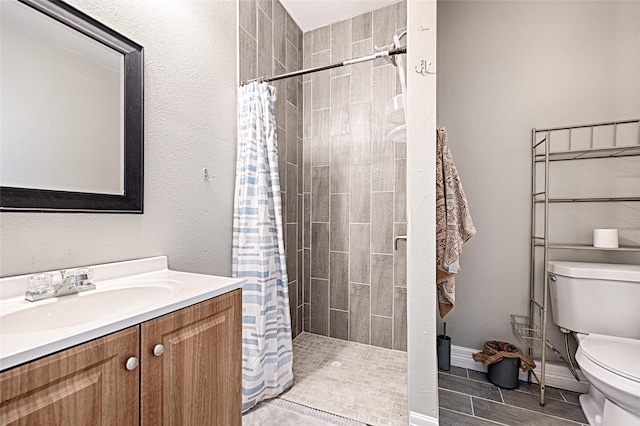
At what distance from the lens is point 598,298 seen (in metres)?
1.55

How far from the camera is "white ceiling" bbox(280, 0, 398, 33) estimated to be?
2182mm

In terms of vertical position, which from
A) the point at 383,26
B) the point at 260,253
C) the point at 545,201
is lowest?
the point at 260,253

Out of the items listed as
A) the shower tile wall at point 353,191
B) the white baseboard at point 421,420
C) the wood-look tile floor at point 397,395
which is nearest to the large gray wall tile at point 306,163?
the shower tile wall at point 353,191

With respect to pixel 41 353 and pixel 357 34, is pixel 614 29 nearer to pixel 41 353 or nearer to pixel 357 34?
pixel 357 34

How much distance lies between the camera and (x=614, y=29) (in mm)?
1692

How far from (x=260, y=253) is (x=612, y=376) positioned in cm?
166

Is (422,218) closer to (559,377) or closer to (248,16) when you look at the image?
(559,377)

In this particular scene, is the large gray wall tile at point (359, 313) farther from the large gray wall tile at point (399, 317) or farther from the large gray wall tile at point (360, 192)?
the large gray wall tile at point (360, 192)

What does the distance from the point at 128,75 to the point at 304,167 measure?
1563 millimetres

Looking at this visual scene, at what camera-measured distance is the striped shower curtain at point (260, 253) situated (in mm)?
1540

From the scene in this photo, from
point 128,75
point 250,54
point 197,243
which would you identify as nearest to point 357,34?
point 250,54

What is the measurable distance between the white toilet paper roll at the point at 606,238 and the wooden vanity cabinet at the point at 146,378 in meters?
Answer: 1.97

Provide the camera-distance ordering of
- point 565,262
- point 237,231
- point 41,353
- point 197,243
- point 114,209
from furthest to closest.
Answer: point 565,262 → point 237,231 → point 197,243 → point 114,209 → point 41,353

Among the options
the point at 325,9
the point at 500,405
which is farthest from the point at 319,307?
the point at 325,9
